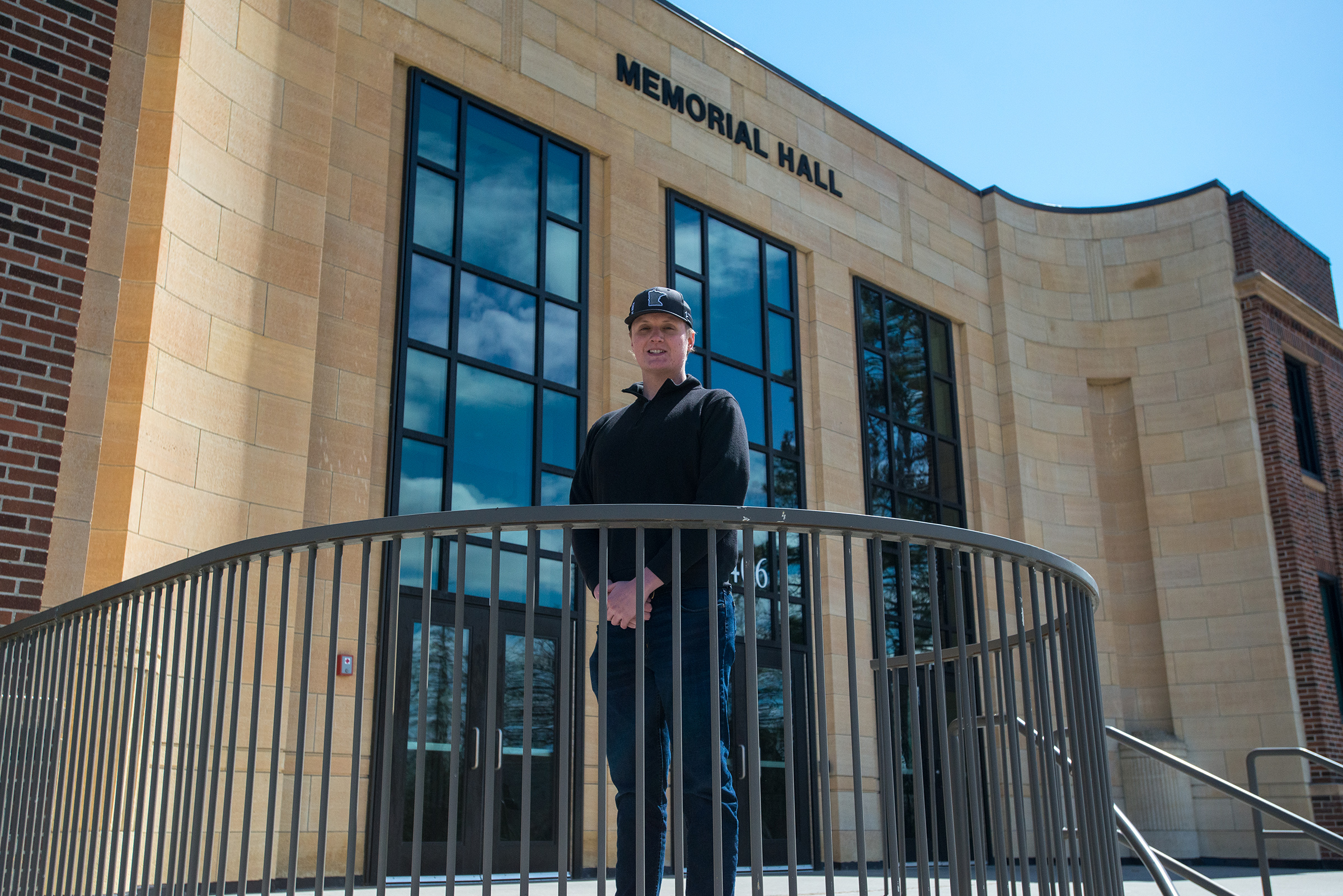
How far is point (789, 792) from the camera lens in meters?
2.80

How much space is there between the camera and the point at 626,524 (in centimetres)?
291

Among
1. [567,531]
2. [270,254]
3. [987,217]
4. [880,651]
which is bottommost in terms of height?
[880,651]

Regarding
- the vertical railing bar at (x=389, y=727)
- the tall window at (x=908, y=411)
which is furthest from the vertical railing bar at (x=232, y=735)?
the tall window at (x=908, y=411)

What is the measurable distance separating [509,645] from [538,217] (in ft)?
14.7

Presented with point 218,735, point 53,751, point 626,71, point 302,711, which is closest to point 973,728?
point 302,711

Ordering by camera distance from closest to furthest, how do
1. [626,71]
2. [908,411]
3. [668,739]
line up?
[668,739] → [626,71] → [908,411]

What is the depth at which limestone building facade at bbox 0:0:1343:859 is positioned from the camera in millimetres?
7367

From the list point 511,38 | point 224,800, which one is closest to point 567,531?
point 224,800

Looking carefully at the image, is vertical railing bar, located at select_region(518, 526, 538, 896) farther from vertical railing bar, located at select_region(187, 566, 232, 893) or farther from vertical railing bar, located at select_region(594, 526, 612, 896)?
vertical railing bar, located at select_region(187, 566, 232, 893)

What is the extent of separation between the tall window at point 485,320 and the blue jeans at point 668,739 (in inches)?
261

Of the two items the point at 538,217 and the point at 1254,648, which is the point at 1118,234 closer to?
the point at 1254,648

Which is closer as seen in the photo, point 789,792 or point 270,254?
point 789,792

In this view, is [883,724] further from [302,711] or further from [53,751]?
[53,751]

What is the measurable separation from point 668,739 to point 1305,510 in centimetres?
1706
